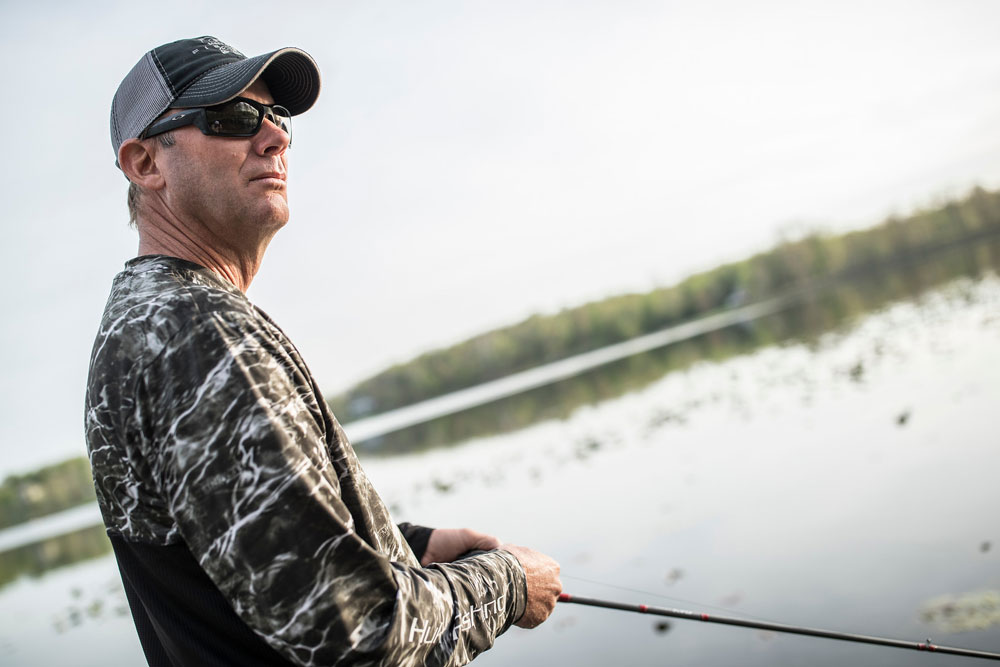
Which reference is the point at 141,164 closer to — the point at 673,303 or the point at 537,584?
the point at 537,584

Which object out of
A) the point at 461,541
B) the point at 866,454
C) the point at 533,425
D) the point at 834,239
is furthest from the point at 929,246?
the point at 461,541

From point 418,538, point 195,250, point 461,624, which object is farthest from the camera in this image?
point 418,538

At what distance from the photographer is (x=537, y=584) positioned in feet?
6.77

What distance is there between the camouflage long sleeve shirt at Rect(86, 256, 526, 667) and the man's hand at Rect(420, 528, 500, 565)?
724mm

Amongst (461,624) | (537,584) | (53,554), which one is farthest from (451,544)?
(53,554)

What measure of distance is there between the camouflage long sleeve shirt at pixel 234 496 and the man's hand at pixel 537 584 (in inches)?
16.0

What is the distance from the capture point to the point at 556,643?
6.85 m

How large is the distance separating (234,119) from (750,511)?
321 inches

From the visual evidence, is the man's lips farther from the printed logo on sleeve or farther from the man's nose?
the printed logo on sleeve

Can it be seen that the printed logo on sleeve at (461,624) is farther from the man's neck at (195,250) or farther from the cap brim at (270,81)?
the cap brim at (270,81)

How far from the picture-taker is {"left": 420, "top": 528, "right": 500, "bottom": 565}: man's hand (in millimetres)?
2393

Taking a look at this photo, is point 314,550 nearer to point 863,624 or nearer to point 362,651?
point 362,651

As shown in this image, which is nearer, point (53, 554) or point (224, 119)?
point (224, 119)

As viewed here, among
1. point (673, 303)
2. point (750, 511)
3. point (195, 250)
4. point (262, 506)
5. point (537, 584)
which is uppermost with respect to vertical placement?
point (195, 250)
